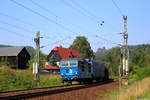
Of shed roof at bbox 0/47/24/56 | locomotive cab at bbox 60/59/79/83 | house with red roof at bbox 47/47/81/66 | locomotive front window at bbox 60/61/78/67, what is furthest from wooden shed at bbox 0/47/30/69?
locomotive cab at bbox 60/59/79/83

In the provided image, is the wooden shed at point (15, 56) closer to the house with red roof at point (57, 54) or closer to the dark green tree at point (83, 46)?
the house with red roof at point (57, 54)

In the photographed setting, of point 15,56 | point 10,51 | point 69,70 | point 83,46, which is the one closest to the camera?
point 69,70

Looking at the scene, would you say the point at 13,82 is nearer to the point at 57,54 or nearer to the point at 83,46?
the point at 57,54

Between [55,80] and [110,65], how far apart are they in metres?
59.0

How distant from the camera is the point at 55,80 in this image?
42250mm

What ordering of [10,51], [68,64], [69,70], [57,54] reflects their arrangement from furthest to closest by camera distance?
[57,54] → [10,51] → [68,64] → [69,70]

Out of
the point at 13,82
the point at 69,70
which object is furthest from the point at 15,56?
the point at 69,70

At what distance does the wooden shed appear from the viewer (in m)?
75.1

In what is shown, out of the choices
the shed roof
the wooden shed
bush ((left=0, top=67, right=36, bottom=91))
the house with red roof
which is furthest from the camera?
the house with red roof

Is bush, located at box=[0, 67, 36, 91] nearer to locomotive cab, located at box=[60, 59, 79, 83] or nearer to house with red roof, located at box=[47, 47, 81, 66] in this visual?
locomotive cab, located at box=[60, 59, 79, 83]

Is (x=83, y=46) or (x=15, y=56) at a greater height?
(x=83, y=46)

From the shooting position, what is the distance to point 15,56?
248 ft

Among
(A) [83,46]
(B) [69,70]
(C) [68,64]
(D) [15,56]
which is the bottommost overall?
(B) [69,70]

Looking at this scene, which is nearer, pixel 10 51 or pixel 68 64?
pixel 68 64
